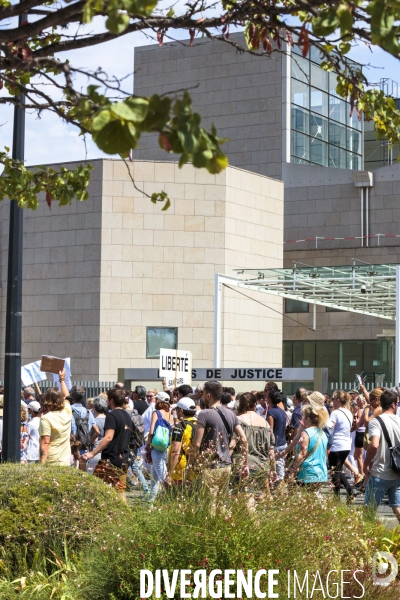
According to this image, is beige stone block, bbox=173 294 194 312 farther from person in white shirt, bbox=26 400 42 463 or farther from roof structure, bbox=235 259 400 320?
person in white shirt, bbox=26 400 42 463

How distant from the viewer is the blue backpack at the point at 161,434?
1448 centimetres

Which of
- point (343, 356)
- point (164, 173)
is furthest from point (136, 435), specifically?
point (343, 356)

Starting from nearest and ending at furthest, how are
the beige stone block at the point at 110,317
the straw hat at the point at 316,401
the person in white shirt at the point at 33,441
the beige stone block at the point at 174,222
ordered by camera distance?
the straw hat at the point at 316,401 < the person in white shirt at the point at 33,441 < the beige stone block at the point at 110,317 < the beige stone block at the point at 174,222

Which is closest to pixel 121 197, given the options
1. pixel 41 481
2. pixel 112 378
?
pixel 112 378

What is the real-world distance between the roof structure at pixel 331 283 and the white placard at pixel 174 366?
1117cm

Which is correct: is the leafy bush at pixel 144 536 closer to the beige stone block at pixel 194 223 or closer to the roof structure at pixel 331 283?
the roof structure at pixel 331 283

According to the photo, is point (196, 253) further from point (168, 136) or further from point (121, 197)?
point (168, 136)

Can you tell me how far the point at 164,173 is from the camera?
39.4 metres

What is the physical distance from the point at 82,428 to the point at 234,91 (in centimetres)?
3837

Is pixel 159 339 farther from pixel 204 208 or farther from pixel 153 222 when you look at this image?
pixel 204 208

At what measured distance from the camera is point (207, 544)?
6.48m

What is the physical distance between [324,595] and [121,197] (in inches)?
1296

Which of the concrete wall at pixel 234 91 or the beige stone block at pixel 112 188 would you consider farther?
the concrete wall at pixel 234 91

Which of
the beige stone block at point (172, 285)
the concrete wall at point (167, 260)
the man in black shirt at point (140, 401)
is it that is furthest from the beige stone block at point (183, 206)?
the man in black shirt at point (140, 401)
